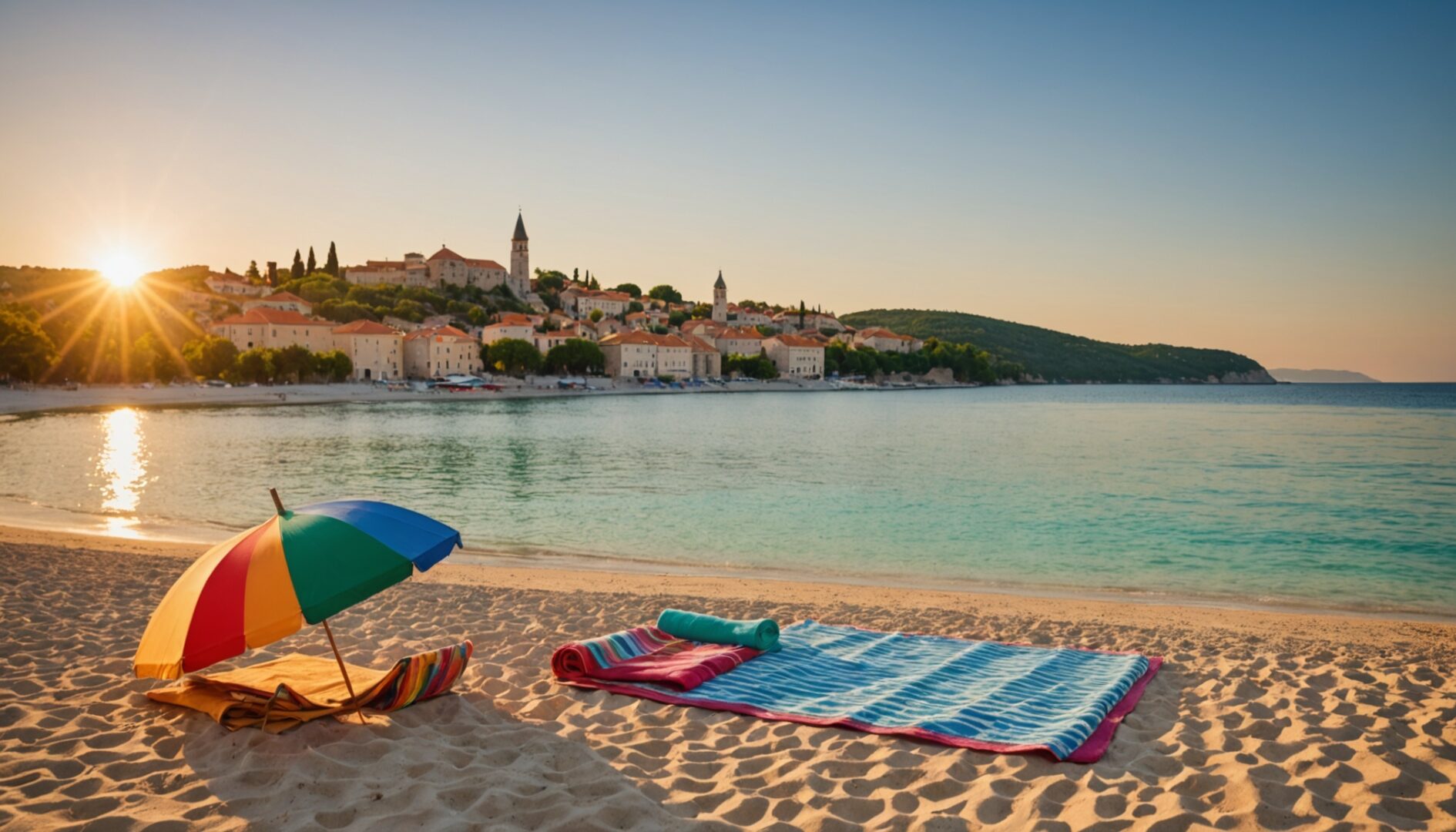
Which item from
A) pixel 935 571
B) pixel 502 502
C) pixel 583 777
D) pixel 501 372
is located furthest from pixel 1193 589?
pixel 501 372

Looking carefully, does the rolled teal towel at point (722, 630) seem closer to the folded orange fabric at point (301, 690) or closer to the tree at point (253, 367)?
the folded orange fabric at point (301, 690)

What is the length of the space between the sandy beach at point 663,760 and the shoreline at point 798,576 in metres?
4.03

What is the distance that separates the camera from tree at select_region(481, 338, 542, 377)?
100 metres

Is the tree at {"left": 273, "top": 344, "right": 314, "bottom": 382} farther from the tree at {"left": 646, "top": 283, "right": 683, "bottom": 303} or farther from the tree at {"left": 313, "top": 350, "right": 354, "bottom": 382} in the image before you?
the tree at {"left": 646, "top": 283, "right": 683, "bottom": 303}

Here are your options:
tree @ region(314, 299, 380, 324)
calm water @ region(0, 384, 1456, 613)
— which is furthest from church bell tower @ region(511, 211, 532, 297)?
calm water @ region(0, 384, 1456, 613)

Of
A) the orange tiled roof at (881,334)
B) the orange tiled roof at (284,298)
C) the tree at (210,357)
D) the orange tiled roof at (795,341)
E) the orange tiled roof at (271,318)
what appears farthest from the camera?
the orange tiled roof at (881,334)

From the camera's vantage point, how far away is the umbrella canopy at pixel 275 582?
4023 mm

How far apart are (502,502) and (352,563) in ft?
52.9

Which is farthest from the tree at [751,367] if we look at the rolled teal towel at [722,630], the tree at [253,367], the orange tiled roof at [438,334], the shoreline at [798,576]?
the rolled teal towel at [722,630]

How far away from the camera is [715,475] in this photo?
25656mm

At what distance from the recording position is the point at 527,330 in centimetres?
10888

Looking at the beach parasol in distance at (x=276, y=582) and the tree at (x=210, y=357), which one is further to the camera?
the tree at (x=210, y=357)

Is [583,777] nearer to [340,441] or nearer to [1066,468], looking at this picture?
[1066,468]

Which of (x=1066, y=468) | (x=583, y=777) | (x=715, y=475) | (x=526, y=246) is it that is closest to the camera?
(x=583, y=777)
